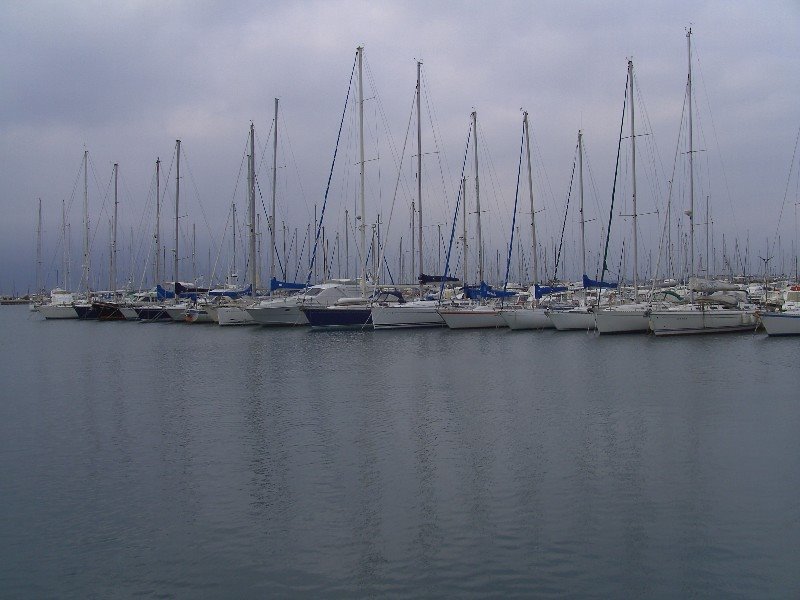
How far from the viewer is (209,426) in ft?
65.9

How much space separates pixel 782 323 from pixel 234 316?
1570 inches

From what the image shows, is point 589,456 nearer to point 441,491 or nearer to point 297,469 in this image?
point 441,491

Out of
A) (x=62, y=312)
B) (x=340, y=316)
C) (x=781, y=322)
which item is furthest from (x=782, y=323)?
(x=62, y=312)

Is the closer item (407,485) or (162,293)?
(407,485)

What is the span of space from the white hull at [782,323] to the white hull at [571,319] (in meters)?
10.6

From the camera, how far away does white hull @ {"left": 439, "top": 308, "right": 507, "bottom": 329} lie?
5138 centimetres

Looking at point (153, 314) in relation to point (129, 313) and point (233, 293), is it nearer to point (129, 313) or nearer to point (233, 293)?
point (129, 313)

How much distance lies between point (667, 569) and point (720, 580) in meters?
0.67

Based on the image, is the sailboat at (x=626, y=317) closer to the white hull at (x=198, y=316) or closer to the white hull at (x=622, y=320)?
the white hull at (x=622, y=320)

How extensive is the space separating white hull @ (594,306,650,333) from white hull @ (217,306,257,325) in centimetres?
2880

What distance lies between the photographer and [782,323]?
4075 centimetres

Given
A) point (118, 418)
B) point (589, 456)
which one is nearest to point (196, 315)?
point (118, 418)

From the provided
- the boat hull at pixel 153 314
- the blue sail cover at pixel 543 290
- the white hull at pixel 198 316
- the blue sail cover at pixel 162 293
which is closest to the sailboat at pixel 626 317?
the blue sail cover at pixel 543 290

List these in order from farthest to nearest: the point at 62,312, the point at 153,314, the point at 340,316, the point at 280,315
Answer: the point at 62,312, the point at 153,314, the point at 280,315, the point at 340,316
